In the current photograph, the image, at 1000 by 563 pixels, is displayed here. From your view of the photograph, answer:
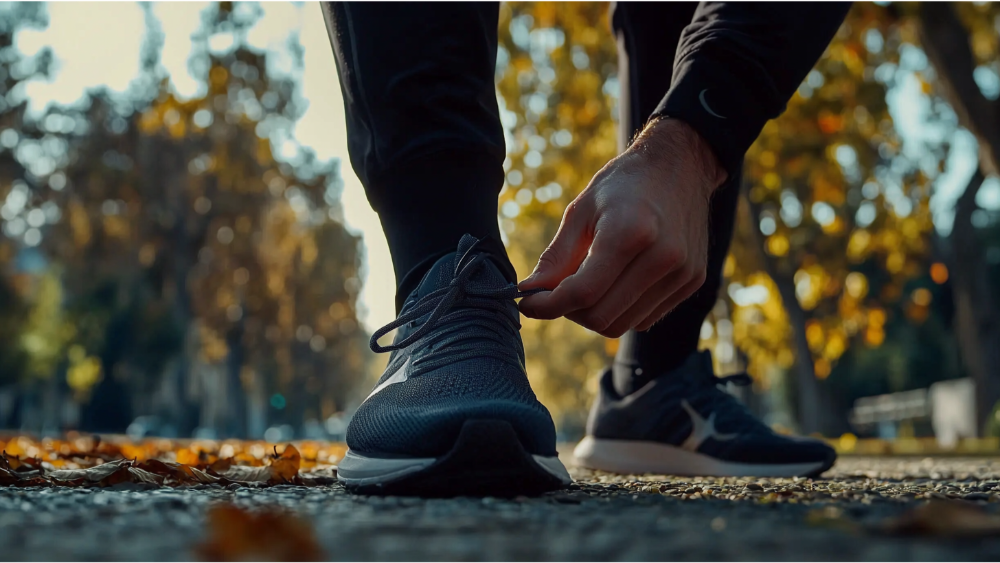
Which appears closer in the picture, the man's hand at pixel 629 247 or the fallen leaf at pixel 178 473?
the man's hand at pixel 629 247

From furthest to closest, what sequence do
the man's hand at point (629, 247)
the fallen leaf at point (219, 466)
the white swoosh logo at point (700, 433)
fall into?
the white swoosh logo at point (700, 433)
the fallen leaf at point (219, 466)
the man's hand at point (629, 247)

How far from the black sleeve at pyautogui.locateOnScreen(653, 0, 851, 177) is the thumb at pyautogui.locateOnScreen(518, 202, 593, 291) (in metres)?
0.39

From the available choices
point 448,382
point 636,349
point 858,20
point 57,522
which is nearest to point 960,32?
point 858,20

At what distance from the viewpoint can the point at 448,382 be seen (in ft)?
5.28

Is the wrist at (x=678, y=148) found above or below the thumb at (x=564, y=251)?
above

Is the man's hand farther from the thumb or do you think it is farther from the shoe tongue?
the shoe tongue

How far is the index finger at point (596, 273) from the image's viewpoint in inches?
59.6

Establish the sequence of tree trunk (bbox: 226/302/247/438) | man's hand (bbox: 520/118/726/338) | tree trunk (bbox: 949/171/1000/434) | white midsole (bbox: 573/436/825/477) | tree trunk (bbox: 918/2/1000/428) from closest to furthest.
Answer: man's hand (bbox: 520/118/726/338) < white midsole (bbox: 573/436/825/477) < tree trunk (bbox: 918/2/1000/428) < tree trunk (bbox: 949/171/1000/434) < tree trunk (bbox: 226/302/247/438)

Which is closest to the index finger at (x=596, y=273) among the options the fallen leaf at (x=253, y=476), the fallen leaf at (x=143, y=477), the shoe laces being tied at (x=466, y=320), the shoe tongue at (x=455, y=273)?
the shoe laces being tied at (x=466, y=320)

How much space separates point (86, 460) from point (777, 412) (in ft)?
150

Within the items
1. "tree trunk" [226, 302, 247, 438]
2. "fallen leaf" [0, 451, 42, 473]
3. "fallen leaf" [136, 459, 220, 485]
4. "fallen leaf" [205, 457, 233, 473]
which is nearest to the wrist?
"fallen leaf" [136, 459, 220, 485]

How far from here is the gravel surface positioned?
85cm

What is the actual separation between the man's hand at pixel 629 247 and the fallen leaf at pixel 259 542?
0.81m

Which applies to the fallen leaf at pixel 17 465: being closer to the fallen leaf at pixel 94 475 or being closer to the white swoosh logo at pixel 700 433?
the fallen leaf at pixel 94 475
